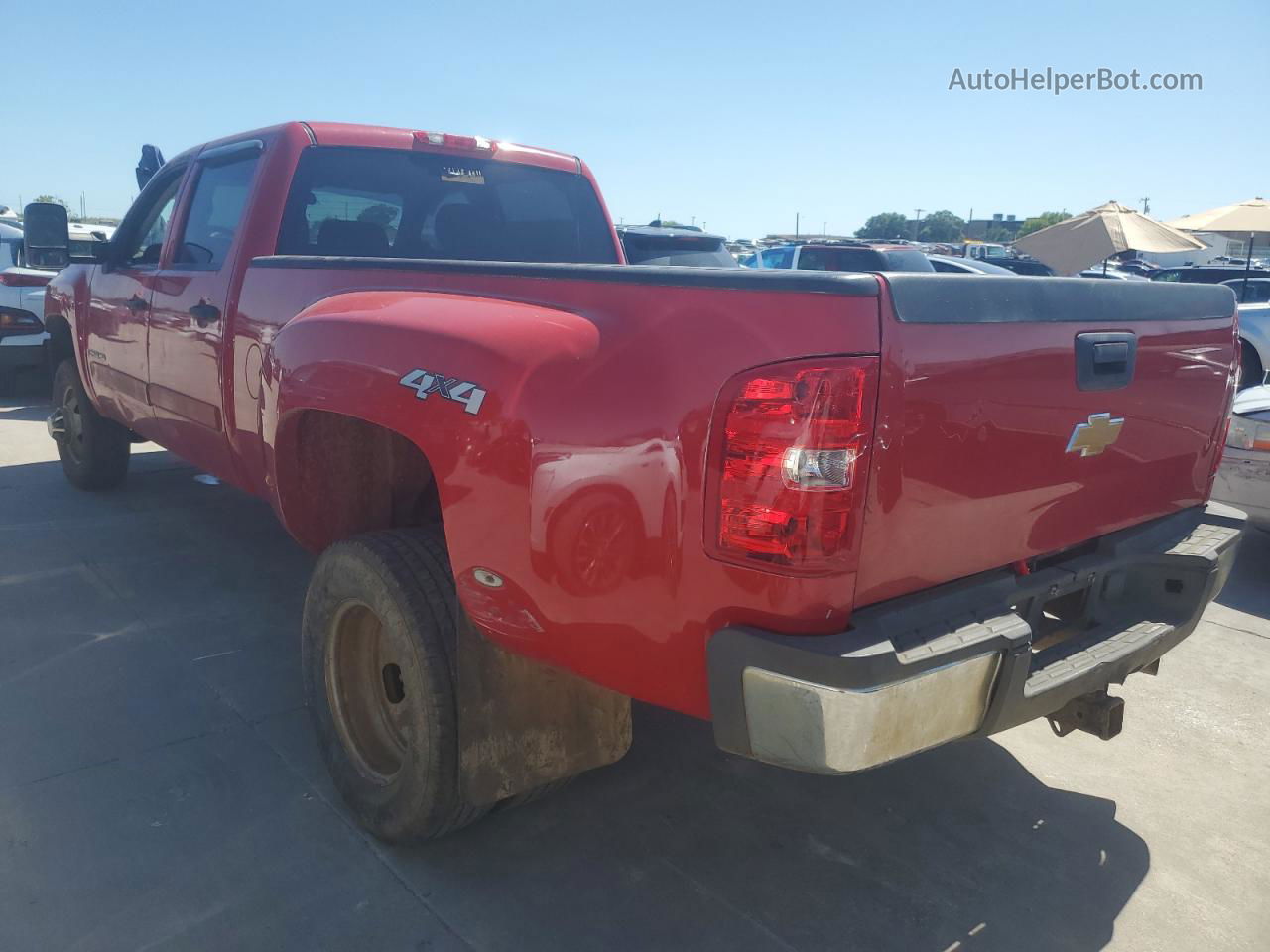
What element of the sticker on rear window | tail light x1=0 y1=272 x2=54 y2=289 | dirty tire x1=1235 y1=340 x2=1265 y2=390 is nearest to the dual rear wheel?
the sticker on rear window

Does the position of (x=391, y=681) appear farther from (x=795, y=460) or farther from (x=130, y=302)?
(x=130, y=302)

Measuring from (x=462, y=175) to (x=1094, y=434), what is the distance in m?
2.88

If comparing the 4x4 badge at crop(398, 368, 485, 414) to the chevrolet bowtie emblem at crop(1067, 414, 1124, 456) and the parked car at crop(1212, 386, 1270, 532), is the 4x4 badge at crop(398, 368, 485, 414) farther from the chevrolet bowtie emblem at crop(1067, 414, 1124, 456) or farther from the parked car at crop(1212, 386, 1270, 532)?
the parked car at crop(1212, 386, 1270, 532)

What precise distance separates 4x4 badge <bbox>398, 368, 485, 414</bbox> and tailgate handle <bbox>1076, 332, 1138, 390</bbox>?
1.33 m

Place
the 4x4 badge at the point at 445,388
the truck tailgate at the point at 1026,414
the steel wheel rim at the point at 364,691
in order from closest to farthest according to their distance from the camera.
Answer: the truck tailgate at the point at 1026,414 → the 4x4 badge at the point at 445,388 → the steel wheel rim at the point at 364,691

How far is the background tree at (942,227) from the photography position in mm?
70456

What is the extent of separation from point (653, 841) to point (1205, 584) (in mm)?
1636

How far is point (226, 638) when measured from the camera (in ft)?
13.2

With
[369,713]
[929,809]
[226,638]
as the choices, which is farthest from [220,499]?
[929,809]

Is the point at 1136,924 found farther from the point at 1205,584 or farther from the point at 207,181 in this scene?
the point at 207,181

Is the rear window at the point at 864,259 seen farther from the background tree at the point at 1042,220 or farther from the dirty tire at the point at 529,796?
the background tree at the point at 1042,220

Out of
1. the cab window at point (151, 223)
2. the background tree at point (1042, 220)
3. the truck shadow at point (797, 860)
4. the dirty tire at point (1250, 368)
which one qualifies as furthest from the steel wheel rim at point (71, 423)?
the background tree at point (1042, 220)

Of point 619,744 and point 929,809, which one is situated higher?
point 619,744

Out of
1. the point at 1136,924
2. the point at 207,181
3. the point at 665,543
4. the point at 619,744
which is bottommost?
the point at 1136,924
